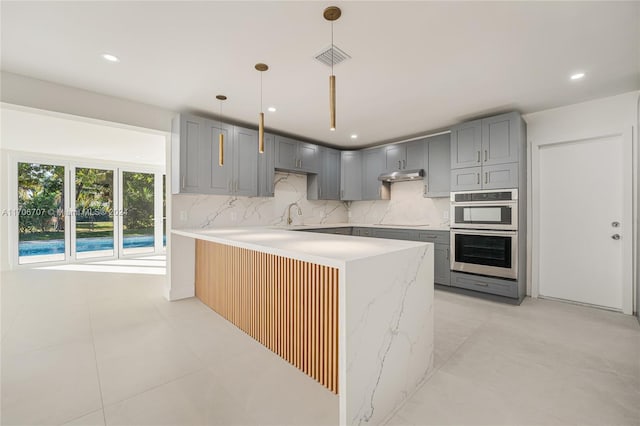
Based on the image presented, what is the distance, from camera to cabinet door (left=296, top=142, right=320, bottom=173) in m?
4.66

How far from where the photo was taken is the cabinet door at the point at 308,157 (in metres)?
4.66

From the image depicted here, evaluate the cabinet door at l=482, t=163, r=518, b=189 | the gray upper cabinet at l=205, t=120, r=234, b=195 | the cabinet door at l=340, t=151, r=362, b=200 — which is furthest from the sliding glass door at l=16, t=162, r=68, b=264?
the cabinet door at l=482, t=163, r=518, b=189

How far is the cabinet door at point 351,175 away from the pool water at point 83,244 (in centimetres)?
508

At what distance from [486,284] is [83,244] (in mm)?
7801

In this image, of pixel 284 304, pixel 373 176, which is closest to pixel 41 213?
pixel 284 304

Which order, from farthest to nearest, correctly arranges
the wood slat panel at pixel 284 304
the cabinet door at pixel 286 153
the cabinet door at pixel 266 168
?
the cabinet door at pixel 286 153 → the cabinet door at pixel 266 168 → the wood slat panel at pixel 284 304

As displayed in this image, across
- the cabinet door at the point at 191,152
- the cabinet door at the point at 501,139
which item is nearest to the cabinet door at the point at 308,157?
the cabinet door at the point at 191,152

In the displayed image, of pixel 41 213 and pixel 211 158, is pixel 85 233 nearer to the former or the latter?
pixel 41 213

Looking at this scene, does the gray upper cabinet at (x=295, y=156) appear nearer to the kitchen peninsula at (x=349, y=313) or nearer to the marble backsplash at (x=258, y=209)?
the marble backsplash at (x=258, y=209)

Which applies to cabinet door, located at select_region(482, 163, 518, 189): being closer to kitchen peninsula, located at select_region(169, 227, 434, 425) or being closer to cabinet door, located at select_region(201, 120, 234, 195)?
kitchen peninsula, located at select_region(169, 227, 434, 425)

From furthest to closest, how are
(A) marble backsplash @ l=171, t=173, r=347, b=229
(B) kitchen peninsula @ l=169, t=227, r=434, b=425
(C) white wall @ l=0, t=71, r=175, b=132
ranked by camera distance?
(A) marble backsplash @ l=171, t=173, r=347, b=229, (C) white wall @ l=0, t=71, r=175, b=132, (B) kitchen peninsula @ l=169, t=227, r=434, b=425

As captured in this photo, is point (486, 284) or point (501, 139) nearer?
point (501, 139)

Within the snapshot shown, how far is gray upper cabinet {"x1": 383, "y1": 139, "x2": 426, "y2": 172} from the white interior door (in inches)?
60.5

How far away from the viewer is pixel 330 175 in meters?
5.17
